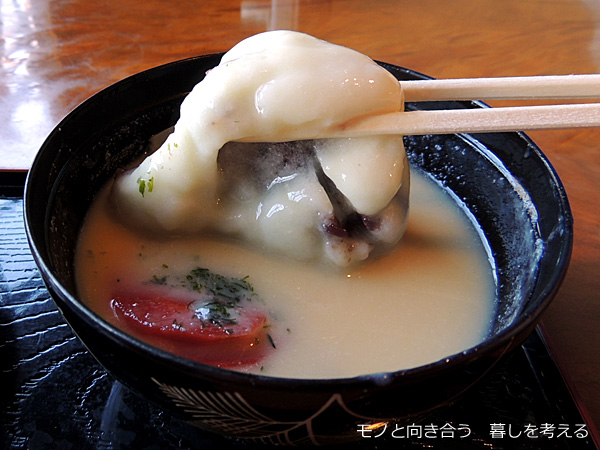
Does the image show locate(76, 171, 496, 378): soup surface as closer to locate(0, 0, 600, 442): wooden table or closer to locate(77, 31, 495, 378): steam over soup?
locate(77, 31, 495, 378): steam over soup

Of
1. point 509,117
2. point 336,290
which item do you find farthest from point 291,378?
point 509,117

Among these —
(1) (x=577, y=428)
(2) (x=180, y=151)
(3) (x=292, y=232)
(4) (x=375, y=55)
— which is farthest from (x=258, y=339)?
(4) (x=375, y=55)

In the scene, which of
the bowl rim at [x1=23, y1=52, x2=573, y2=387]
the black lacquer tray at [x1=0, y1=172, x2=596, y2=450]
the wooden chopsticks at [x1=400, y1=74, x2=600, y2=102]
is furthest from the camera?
the wooden chopsticks at [x1=400, y1=74, x2=600, y2=102]

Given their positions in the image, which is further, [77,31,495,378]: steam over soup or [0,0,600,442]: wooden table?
[0,0,600,442]: wooden table

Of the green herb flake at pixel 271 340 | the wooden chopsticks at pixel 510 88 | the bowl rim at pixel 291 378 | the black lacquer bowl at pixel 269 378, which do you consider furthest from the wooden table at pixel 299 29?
the green herb flake at pixel 271 340

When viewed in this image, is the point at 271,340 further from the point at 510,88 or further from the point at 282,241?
the point at 510,88

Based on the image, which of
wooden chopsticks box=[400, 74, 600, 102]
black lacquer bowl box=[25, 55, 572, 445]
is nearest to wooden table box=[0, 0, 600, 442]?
black lacquer bowl box=[25, 55, 572, 445]

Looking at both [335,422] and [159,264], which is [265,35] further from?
[335,422]
